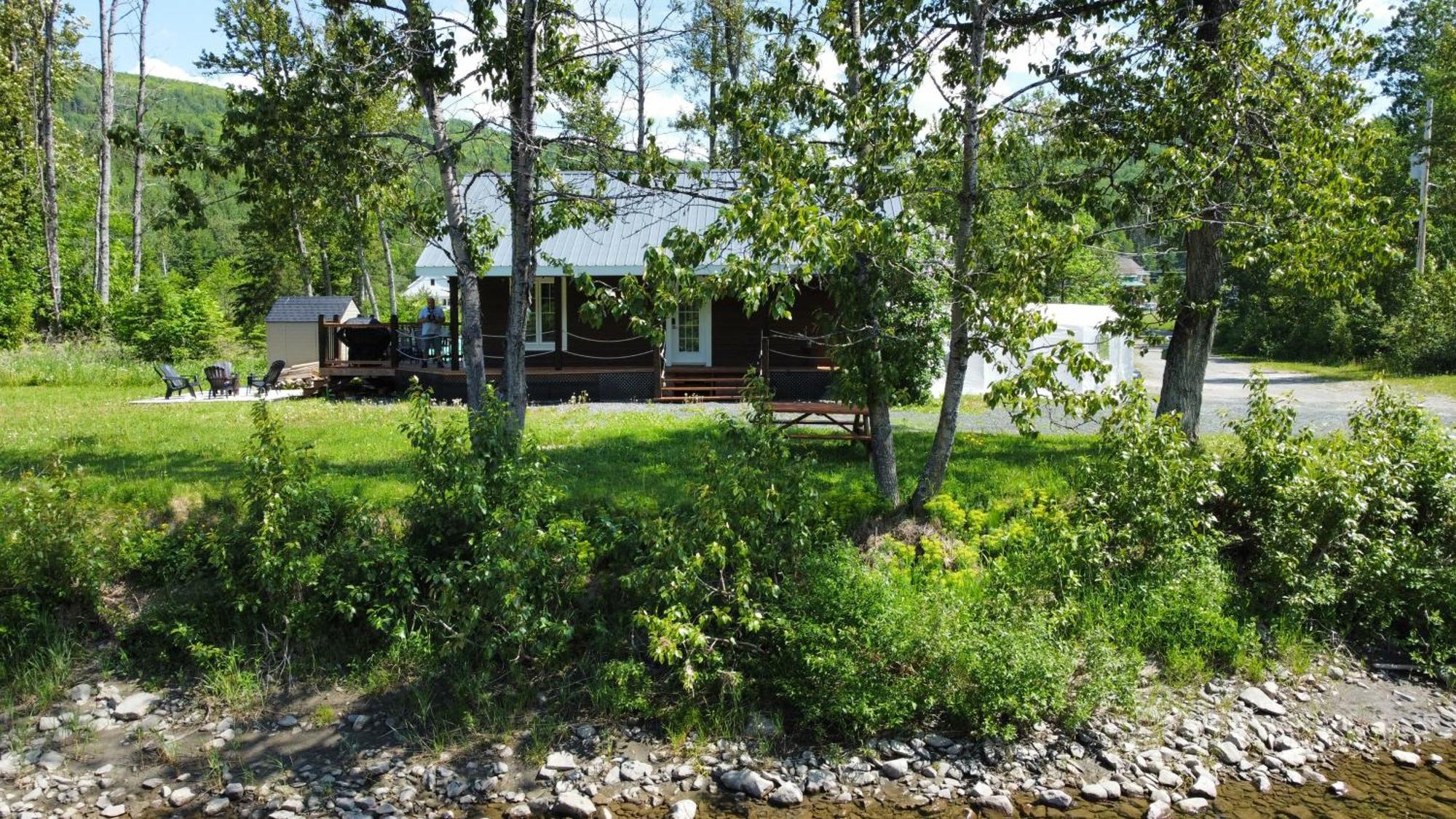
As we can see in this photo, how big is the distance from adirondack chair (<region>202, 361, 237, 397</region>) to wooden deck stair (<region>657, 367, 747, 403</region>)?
8817mm

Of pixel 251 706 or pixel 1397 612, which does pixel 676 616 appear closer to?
pixel 251 706

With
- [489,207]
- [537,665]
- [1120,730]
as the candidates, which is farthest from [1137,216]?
[489,207]

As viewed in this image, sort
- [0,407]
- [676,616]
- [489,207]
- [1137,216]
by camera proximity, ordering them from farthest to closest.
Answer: [489,207] < [0,407] < [1137,216] < [676,616]

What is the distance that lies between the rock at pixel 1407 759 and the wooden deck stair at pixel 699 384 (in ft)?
39.9

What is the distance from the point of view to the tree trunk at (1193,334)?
404 inches

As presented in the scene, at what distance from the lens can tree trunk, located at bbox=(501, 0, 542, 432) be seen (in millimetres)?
8578

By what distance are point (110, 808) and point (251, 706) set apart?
1153 millimetres

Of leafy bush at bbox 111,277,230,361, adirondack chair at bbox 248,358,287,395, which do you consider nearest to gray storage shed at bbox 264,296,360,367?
leafy bush at bbox 111,277,230,361

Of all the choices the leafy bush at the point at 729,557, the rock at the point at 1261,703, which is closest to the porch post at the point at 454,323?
the leafy bush at the point at 729,557

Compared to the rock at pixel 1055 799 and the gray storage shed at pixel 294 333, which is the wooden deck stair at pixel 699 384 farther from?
the rock at pixel 1055 799

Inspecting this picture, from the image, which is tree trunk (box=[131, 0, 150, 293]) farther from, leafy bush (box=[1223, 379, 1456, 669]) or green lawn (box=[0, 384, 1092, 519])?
leafy bush (box=[1223, 379, 1456, 669])

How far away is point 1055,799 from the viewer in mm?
6168

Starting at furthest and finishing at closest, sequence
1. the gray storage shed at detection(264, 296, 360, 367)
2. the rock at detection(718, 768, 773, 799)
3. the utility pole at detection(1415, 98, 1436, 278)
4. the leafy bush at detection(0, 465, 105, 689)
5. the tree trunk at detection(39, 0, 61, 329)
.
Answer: the utility pole at detection(1415, 98, 1436, 278) → the tree trunk at detection(39, 0, 61, 329) → the gray storage shed at detection(264, 296, 360, 367) → the leafy bush at detection(0, 465, 105, 689) → the rock at detection(718, 768, 773, 799)

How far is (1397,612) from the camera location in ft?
26.2
